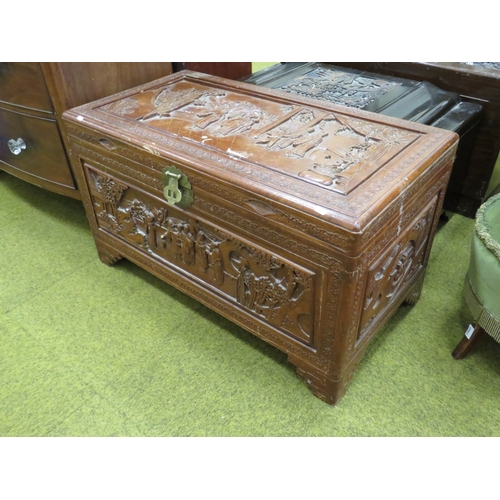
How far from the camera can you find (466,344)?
125 centimetres

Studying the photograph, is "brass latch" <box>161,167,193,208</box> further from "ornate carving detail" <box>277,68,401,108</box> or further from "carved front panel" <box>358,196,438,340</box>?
"ornate carving detail" <box>277,68,401,108</box>

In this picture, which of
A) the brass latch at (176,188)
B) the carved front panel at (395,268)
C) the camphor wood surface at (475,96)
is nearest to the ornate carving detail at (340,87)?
the camphor wood surface at (475,96)

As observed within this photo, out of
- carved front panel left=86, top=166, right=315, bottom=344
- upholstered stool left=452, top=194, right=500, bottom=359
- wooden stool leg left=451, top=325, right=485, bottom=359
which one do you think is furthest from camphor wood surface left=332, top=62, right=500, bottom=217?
carved front panel left=86, top=166, right=315, bottom=344

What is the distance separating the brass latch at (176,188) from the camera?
43.5 inches

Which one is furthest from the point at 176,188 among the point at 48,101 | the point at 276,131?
the point at 48,101

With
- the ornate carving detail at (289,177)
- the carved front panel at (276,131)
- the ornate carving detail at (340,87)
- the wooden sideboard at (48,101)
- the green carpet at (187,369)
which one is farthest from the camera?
the ornate carving detail at (340,87)

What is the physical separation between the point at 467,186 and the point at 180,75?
1.18 meters

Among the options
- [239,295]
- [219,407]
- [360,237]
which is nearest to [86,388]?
[219,407]

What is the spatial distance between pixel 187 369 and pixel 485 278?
0.82m

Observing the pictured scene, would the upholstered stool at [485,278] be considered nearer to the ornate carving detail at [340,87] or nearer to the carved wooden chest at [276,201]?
the carved wooden chest at [276,201]

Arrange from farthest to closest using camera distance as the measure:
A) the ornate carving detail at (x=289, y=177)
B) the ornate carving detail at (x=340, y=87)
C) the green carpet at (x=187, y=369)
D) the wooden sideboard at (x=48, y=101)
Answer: the ornate carving detail at (x=340, y=87)
the wooden sideboard at (x=48, y=101)
the green carpet at (x=187, y=369)
the ornate carving detail at (x=289, y=177)

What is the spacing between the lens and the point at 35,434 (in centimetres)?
112

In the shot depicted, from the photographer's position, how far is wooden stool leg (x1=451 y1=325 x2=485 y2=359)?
1.21 meters

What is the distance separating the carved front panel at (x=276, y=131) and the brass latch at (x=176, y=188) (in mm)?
100
